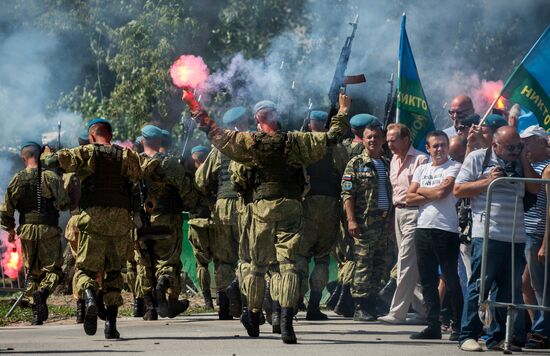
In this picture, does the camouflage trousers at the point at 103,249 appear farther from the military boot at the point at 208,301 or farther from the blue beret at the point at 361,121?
the military boot at the point at 208,301

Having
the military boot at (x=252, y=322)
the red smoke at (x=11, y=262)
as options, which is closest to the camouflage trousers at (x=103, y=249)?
the military boot at (x=252, y=322)

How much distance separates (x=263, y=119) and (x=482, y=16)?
1370 centimetres

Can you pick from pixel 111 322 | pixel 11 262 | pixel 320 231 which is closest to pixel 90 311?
pixel 111 322

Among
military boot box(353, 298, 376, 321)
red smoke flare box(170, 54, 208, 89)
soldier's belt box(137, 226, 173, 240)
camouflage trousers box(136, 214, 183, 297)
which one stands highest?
red smoke flare box(170, 54, 208, 89)

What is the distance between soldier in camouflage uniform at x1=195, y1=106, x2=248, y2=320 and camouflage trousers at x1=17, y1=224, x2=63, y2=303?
2.05m

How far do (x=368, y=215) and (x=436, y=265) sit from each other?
238 centimetres

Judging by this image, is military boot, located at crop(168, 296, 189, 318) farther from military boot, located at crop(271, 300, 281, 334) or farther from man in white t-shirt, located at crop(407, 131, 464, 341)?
man in white t-shirt, located at crop(407, 131, 464, 341)

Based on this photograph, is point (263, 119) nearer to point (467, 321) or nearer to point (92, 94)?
point (467, 321)

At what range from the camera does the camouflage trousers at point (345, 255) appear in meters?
13.7

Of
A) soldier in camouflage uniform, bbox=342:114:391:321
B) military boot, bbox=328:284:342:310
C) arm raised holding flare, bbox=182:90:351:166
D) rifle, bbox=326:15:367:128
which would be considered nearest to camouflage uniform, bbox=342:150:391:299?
soldier in camouflage uniform, bbox=342:114:391:321

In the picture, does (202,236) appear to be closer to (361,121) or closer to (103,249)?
(361,121)

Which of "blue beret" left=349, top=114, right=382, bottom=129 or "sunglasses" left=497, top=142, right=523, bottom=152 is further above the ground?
"blue beret" left=349, top=114, right=382, bottom=129

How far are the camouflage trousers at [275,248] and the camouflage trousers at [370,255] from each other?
2.33 meters

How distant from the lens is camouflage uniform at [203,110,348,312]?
10891mm
